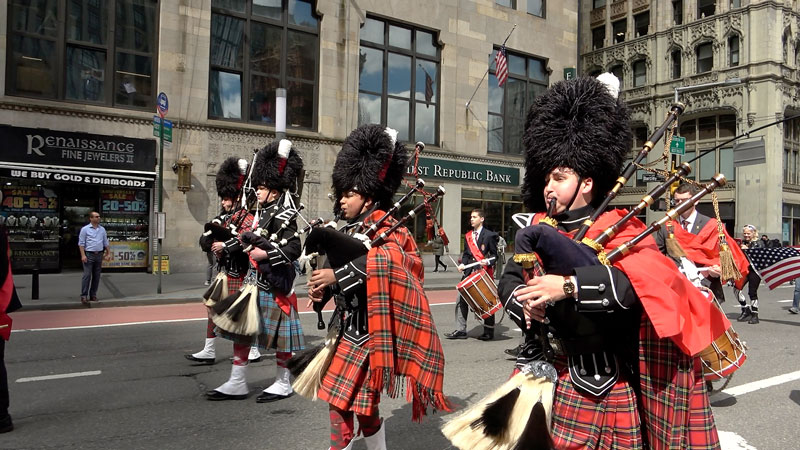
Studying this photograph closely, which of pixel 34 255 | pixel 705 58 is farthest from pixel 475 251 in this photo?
pixel 705 58

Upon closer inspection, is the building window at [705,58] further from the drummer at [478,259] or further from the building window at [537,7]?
the drummer at [478,259]

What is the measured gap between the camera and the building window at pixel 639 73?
1460 inches

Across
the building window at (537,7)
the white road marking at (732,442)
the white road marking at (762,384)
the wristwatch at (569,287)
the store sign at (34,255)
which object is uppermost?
the building window at (537,7)

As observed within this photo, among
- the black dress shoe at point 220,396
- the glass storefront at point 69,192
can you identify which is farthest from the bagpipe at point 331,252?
the glass storefront at point 69,192

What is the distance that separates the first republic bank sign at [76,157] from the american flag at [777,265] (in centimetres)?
1571

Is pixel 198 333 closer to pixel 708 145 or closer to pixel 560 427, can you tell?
pixel 560 427

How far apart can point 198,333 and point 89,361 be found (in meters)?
1.95

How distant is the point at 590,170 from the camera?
2322mm

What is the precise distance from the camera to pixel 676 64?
3512 cm

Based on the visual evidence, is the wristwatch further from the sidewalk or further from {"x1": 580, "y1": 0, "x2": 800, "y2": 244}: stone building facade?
{"x1": 580, "y1": 0, "x2": 800, "y2": 244}: stone building facade

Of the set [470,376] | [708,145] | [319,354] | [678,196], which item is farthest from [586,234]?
[708,145]

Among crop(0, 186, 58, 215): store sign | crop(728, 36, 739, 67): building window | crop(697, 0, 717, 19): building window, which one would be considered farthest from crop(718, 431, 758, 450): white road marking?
crop(697, 0, 717, 19): building window

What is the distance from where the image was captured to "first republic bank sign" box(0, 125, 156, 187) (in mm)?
14539

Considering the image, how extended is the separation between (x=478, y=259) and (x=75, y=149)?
13.1 meters
